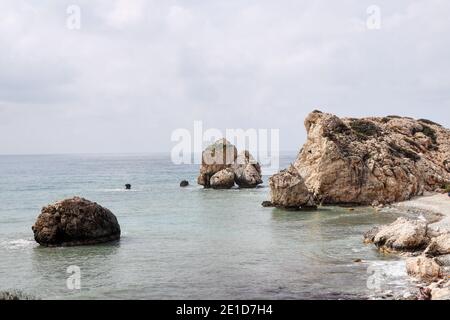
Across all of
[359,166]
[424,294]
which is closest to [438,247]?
[424,294]

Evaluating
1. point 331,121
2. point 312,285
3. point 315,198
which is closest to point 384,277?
point 312,285

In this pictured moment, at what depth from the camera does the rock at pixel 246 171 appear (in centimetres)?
9325

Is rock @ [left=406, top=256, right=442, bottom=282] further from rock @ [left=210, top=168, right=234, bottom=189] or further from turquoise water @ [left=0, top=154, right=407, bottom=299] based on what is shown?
rock @ [left=210, top=168, right=234, bottom=189]

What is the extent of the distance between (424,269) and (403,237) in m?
7.35

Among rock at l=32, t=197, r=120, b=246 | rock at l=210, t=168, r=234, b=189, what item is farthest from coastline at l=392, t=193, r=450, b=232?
rock at l=210, t=168, r=234, b=189

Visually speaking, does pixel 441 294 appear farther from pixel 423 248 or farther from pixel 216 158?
pixel 216 158

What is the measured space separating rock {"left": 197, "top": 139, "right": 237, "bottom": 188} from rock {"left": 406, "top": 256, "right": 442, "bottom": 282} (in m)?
67.3

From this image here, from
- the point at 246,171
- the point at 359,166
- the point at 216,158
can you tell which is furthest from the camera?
the point at 246,171

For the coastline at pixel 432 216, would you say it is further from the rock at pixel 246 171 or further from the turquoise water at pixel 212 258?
the rock at pixel 246 171

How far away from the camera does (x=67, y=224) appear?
37.1 meters

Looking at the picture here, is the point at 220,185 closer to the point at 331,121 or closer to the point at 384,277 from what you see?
the point at 331,121

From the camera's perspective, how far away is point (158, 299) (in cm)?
2447
